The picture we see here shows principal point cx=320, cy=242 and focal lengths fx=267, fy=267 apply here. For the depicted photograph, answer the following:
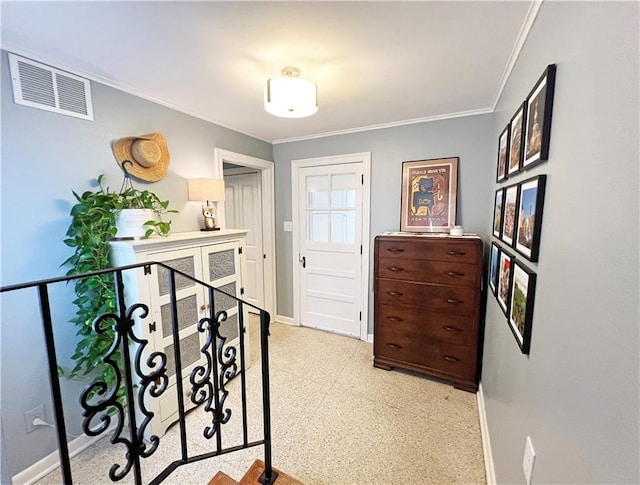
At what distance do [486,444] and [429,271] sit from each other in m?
1.22

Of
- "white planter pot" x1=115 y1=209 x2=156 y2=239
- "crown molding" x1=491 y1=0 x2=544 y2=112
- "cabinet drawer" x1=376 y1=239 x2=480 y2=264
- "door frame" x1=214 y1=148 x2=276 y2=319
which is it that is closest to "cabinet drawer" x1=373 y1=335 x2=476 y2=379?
"cabinet drawer" x1=376 y1=239 x2=480 y2=264

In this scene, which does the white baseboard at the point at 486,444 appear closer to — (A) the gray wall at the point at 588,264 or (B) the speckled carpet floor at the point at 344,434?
(B) the speckled carpet floor at the point at 344,434

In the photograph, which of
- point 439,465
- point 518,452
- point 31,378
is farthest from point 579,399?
point 31,378

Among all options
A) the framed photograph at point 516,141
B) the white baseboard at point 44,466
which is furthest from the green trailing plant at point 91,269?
the framed photograph at point 516,141

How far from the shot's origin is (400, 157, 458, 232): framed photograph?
8.52 ft

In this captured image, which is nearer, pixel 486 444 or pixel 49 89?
pixel 49 89

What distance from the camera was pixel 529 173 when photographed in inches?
46.6

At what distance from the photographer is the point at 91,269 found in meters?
1.63

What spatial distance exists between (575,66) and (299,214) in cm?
281

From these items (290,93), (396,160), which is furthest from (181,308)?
(396,160)

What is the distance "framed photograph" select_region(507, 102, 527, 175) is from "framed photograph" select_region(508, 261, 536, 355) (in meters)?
0.53

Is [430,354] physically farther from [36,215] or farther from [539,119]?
[36,215]

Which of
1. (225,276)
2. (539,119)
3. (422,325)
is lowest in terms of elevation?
(422,325)

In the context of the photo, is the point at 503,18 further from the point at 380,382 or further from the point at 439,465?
the point at 380,382
